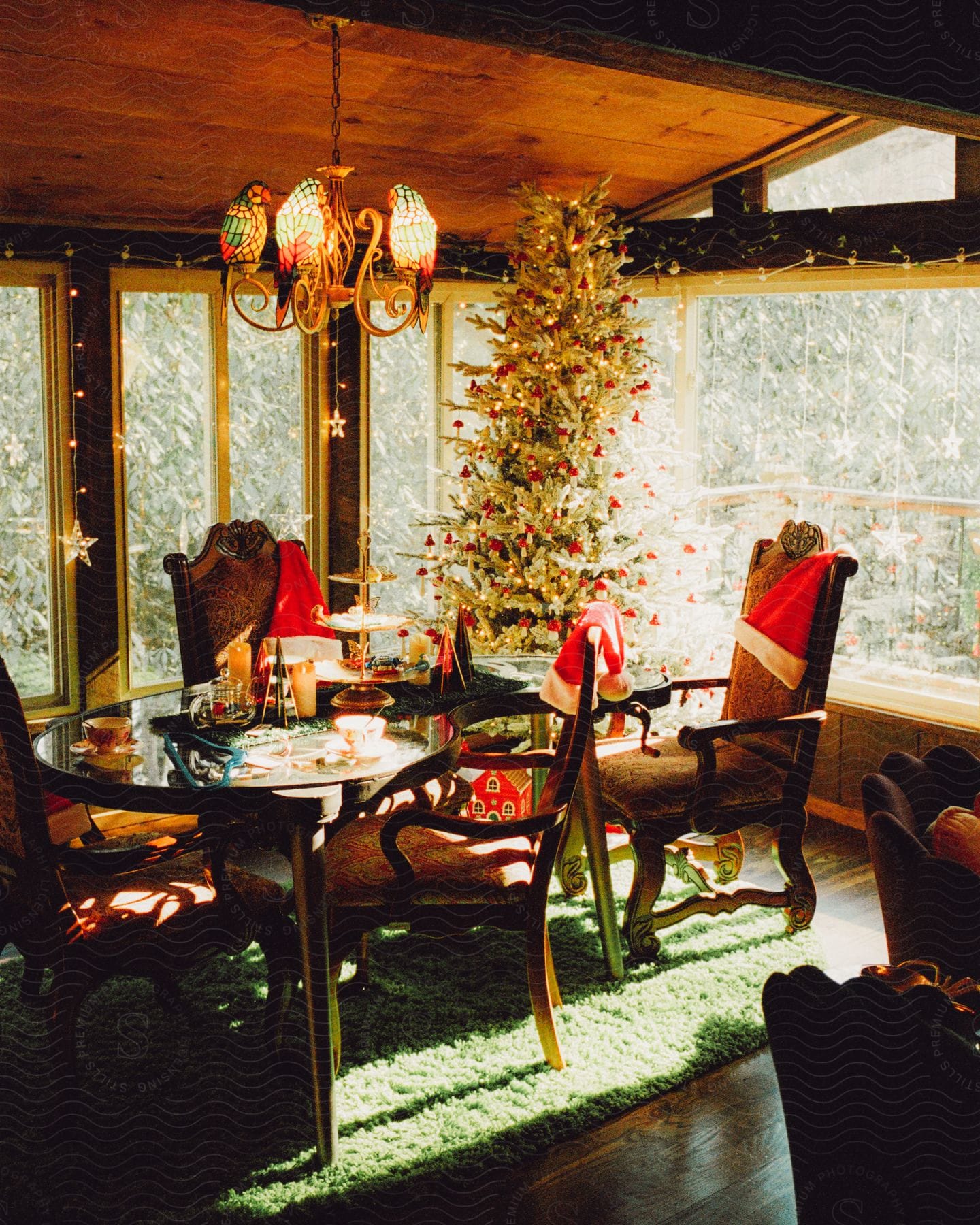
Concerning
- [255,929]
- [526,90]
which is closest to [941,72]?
[526,90]

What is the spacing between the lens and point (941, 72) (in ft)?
6.90

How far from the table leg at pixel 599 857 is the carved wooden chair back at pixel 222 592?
1.20 metres

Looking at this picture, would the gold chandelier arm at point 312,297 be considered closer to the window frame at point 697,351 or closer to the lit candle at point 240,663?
the lit candle at point 240,663

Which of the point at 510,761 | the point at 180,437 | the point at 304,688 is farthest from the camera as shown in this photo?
the point at 180,437

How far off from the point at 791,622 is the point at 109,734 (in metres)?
1.86

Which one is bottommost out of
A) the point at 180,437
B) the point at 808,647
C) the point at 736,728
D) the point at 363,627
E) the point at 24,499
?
the point at 736,728

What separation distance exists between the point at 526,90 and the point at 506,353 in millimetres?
1196

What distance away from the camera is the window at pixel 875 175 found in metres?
4.04

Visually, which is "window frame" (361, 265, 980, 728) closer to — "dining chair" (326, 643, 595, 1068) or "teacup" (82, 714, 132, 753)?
"dining chair" (326, 643, 595, 1068)

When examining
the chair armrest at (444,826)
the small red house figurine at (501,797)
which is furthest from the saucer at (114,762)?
the small red house figurine at (501,797)

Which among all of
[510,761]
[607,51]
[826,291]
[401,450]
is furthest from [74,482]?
[607,51]

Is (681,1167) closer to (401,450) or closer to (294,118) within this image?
(294,118)

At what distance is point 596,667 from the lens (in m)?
2.78

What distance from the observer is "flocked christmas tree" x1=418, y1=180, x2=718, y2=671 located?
446 centimetres
